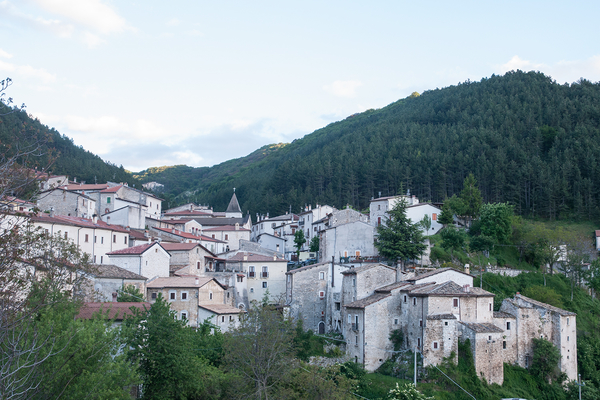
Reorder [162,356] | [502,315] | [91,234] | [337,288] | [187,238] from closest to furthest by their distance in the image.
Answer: [162,356]
[502,315]
[337,288]
[91,234]
[187,238]

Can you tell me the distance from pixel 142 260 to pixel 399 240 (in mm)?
26101

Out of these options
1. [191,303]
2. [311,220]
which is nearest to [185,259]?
[191,303]

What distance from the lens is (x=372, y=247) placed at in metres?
61.6

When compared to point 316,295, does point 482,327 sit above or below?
below

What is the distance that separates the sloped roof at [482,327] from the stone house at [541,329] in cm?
221

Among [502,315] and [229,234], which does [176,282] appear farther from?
[229,234]

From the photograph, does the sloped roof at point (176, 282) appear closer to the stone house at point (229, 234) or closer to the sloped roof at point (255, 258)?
the sloped roof at point (255, 258)

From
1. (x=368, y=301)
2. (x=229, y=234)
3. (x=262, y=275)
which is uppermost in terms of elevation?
(x=229, y=234)

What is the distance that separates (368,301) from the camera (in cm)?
4744

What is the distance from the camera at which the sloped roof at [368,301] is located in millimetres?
46719

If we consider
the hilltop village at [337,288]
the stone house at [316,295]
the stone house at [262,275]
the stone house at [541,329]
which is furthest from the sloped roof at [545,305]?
the stone house at [262,275]

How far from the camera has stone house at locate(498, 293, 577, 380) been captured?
153ft

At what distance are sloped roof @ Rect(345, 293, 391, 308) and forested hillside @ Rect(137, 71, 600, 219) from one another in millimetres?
44736

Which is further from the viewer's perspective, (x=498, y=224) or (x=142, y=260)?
(x=498, y=224)
